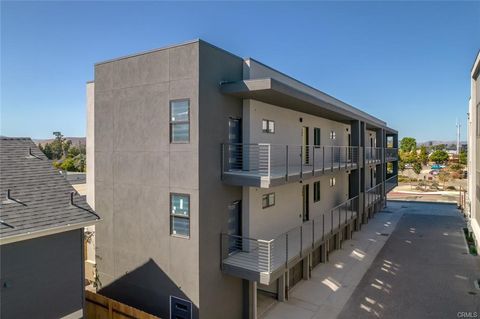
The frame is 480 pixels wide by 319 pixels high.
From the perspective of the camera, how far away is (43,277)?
6.82 metres

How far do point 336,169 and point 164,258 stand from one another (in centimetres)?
913

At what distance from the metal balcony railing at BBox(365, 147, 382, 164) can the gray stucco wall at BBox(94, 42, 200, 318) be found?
17349 mm

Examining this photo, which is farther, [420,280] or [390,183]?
[390,183]

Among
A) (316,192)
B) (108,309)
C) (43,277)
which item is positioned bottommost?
(108,309)

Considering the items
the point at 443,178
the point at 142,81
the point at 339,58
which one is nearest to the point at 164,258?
the point at 142,81

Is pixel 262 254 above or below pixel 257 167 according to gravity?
below

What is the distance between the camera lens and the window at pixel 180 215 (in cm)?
883

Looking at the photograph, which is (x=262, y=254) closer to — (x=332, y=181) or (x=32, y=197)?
(x=32, y=197)

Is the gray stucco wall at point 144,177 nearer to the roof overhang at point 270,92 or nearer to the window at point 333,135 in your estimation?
the roof overhang at point 270,92

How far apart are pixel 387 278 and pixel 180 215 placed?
35.5 ft

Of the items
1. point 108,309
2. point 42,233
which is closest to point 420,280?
point 108,309

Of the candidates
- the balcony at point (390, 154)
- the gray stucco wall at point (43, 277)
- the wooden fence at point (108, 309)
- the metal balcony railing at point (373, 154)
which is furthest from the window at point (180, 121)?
the balcony at point (390, 154)

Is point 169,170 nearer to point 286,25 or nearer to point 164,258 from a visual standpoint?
point 164,258

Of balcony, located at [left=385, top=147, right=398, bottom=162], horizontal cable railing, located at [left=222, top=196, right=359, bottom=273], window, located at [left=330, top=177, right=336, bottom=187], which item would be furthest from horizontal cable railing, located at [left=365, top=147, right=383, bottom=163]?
horizontal cable railing, located at [left=222, top=196, right=359, bottom=273]
